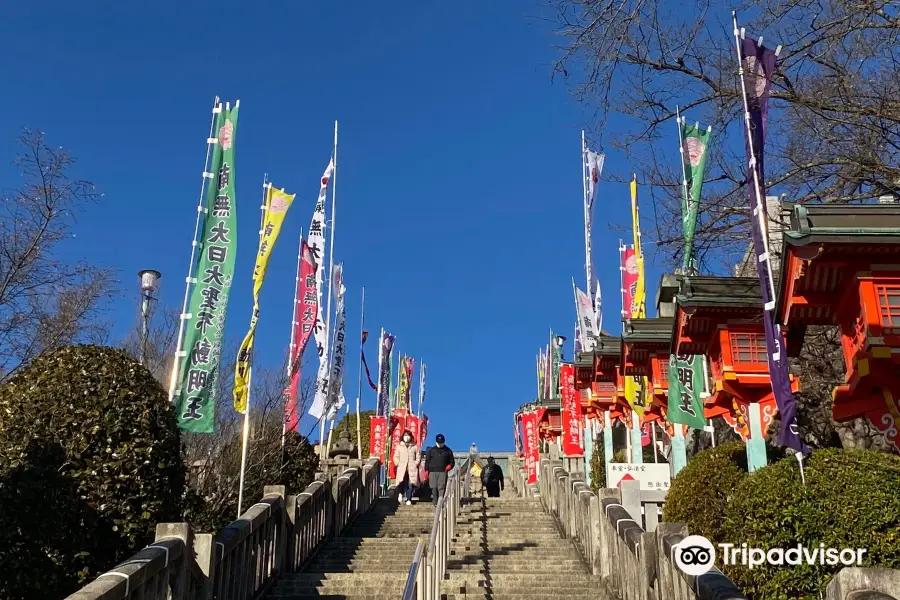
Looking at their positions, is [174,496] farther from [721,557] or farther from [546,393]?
[546,393]

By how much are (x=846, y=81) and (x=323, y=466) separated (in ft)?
49.7

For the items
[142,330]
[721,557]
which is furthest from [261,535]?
[721,557]

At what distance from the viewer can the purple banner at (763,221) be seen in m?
7.02

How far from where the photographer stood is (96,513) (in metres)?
7.38

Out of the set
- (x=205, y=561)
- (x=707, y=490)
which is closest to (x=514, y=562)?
(x=707, y=490)

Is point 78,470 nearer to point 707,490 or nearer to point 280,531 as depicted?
point 280,531

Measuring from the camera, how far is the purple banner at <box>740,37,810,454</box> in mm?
7020

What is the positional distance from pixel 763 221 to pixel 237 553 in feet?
21.7

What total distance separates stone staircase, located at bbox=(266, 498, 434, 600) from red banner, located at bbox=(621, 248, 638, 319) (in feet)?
20.3

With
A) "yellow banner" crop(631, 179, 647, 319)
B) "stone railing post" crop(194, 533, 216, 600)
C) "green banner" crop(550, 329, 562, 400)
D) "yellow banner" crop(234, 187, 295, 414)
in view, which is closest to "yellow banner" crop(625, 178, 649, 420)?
"yellow banner" crop(631, 179, 647, 319)

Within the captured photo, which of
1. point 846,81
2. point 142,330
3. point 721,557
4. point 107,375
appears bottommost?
point 721,557

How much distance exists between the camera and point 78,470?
7.44 metres

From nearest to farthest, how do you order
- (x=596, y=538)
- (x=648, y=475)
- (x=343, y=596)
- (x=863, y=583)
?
(x=863, y=583), (x=343, y=596), (x=596, y=538), (x=648, y=475)

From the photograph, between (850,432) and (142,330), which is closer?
(142,330)
